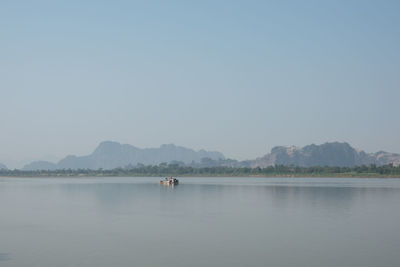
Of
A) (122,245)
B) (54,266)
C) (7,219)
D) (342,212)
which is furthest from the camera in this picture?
(342,212)

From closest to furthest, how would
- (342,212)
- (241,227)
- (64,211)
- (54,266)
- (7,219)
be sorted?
(54,266) < (241,227) < (7,219) < (342,212) < (64,211)

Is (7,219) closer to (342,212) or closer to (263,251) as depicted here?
(263,251)

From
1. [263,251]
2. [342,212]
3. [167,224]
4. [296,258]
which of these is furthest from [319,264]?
[342,212]

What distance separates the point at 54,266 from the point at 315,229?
17.6 m

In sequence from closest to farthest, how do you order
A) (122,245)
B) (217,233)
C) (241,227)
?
(122,245) → (217,233) → (241,227)

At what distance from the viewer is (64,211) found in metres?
43.8

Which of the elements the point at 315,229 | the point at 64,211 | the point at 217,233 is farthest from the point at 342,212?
the point at 64,211

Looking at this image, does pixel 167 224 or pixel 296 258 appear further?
pixel 167 224

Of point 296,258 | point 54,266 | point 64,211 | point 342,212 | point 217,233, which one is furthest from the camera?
point 64,211

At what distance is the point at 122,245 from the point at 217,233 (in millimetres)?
6773

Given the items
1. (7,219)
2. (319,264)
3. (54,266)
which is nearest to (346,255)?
(319,264)

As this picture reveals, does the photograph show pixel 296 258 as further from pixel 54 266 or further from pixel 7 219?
pixel 7 219

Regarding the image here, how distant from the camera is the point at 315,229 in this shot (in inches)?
1210

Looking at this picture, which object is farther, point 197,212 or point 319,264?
point 197,212
